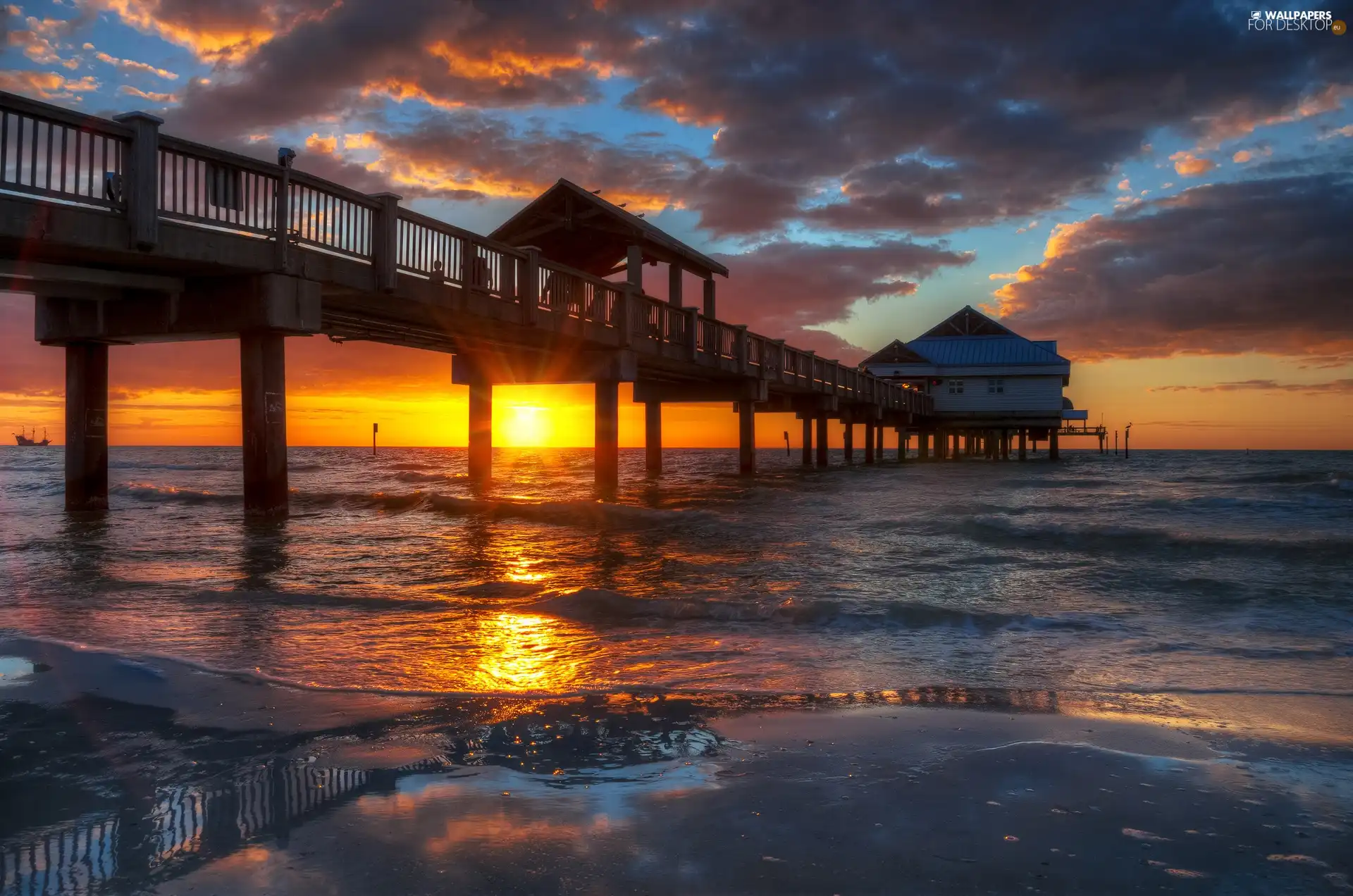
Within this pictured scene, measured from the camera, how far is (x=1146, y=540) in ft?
46.8

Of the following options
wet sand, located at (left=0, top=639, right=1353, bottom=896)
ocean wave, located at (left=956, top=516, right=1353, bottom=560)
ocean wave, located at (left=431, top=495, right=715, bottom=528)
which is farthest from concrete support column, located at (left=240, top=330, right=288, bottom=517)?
ocean wave, located at (left=956, top=516, right=1353, bottom=560)

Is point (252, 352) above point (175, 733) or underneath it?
above

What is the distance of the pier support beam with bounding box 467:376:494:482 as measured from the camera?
25.4m

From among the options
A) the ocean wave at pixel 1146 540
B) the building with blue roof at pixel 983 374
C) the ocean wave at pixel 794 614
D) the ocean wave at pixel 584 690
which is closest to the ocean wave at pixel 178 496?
the ocean wave at pixel 794 614

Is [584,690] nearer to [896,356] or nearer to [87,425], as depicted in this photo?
[87,425]

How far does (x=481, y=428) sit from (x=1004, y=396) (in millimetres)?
43651

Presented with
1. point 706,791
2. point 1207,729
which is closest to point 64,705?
point 706,791

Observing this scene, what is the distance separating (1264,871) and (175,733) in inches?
160

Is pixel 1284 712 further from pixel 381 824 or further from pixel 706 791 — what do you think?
pixel 381 824

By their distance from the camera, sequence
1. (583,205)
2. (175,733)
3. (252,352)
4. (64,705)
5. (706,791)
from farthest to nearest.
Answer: (583,205)
(252,352)
(64,705)
(175,733)
(706,791)

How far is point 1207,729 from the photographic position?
3.91 meters

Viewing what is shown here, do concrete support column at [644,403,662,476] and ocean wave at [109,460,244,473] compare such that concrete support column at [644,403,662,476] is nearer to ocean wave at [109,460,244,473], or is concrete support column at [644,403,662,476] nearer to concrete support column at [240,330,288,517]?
concrete support column at [240,330,288,517]

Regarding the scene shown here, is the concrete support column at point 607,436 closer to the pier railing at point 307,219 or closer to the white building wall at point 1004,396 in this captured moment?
the pier railing at point 307,219

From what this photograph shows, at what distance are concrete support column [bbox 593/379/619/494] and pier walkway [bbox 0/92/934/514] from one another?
72 mm
